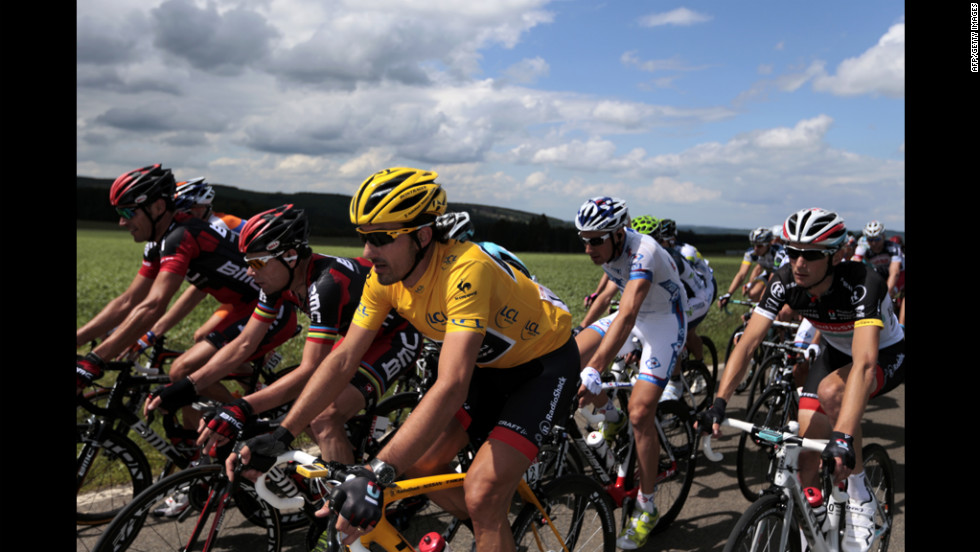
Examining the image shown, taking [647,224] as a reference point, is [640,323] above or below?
below

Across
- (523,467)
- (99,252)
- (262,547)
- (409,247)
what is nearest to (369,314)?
(409,247)

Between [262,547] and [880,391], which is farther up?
[880,391]

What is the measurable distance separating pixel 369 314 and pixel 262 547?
1.95 meters

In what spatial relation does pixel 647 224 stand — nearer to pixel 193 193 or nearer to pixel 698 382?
pixel 698 382

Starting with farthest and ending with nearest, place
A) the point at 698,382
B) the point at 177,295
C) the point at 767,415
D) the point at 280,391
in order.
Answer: the point at 177,295, the point at 698,382, the point at 767,415, the point at 280,391

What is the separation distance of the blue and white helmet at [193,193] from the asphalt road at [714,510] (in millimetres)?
2996

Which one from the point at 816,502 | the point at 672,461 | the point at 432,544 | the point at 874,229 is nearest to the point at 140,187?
the point at 432,544

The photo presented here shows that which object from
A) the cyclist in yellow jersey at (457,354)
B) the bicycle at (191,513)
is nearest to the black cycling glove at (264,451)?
the cyclist in yellow jersey at (457,354)

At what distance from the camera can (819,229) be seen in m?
3.91

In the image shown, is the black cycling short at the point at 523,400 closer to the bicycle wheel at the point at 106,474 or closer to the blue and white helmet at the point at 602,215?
the blue and white helmet at the point at 602,215

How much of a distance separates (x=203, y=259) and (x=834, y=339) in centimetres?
466

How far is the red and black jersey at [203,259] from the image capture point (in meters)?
4.91
